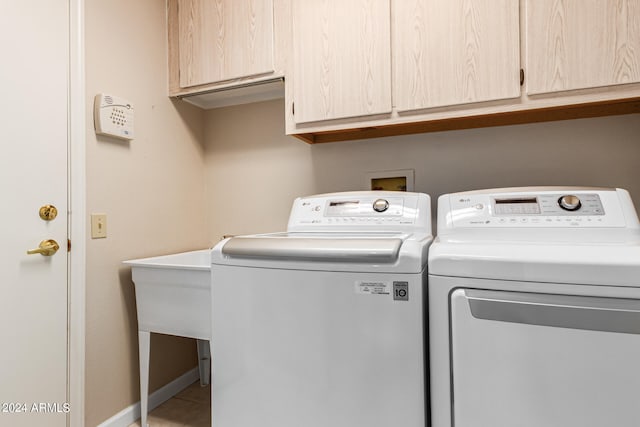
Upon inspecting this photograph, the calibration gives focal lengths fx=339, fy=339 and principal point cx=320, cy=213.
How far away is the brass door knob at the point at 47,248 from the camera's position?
1306mm

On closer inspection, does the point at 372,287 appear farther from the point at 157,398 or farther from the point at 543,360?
the point at 157,398

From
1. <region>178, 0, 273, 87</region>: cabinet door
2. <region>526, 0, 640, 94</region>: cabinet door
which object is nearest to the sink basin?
<region>178, 0, 273, 87</region>: cabinet door

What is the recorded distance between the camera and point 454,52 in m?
1.34

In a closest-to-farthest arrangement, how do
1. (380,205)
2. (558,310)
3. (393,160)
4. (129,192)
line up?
(558,310) → (380,205) → (129,192) → (393,160)

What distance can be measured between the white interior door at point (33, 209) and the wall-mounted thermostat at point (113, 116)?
0.12m

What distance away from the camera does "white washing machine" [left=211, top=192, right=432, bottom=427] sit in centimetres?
93

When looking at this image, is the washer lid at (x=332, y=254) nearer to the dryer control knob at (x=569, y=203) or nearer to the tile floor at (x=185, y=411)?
the dryer control knob at (x=569, y=203)

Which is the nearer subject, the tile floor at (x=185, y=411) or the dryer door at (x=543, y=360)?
the dryer door at (x=543, y=360)

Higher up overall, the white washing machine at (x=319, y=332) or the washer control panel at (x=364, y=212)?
the washer control panel at (x=364, y=212)

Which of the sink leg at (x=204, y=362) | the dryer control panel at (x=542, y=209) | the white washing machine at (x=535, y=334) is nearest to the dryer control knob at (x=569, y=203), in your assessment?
the dryer control panel at (x=542, y=209)

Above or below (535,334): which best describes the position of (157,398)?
below

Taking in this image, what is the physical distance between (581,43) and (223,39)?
5.14ft

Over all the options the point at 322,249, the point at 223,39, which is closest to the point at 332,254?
the point at 322,249

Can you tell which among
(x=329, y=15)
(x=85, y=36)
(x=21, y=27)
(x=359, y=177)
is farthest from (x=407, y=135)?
(x=21, y=27)
